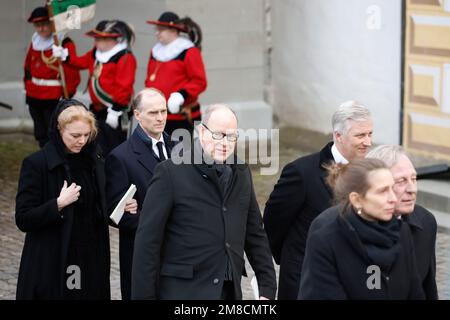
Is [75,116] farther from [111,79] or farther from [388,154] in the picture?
[111,79]

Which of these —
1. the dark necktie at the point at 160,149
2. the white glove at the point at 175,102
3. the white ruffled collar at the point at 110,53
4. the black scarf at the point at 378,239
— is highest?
the black scarf at the point at 378,239

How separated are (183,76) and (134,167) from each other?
14.6ft

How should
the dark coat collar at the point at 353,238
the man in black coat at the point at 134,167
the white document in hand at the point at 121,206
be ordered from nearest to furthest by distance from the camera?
the dark coat collar at the point at 353,238 → the white document in hand at the point at 121,206 → the man in black coat at the point at 134,167

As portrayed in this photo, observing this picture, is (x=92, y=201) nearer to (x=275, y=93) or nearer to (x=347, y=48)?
(x=347, y=48)

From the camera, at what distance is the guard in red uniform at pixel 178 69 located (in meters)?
11.2

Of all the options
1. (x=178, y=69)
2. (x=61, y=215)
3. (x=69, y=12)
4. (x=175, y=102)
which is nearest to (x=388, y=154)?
(x=61, y=215)

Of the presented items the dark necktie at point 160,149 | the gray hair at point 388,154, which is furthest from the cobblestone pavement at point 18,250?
the gray hair at point 388,154

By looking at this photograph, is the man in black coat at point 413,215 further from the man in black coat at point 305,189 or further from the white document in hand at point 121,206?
the white document in hand at point 121,206

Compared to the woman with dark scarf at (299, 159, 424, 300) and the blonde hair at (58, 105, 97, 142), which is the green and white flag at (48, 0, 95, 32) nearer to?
the blonde hair at (58, 105, 97, 142)

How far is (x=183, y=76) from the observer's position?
37.0 ft

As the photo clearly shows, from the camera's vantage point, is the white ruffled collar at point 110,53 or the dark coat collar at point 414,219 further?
the white ruffled collar at point 110,53

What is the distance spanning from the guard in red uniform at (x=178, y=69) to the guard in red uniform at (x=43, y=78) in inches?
55.9

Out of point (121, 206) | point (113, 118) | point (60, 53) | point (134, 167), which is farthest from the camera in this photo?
point (60, 53)
